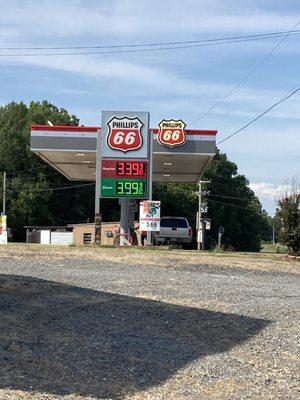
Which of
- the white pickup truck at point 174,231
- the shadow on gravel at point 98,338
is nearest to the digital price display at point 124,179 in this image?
the white pickup truck at point 174,231

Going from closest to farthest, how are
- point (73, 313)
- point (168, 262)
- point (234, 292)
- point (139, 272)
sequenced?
1. point (73, 313)
2. point (234, 292)
3. point (139, 272)
4. point (168, 262)

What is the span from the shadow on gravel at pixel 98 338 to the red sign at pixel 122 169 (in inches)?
597

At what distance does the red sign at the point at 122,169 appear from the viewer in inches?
1040

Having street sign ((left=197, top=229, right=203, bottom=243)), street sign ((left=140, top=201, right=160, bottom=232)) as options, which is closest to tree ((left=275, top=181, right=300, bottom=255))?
street sign ((left=140, top=201, right=160, bottom=232))

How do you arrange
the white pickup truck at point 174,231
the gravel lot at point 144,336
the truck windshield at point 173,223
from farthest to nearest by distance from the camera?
the truck windshield at point 173,223
the white pickup truck at point 174,231
the gravel lot at point 144,336

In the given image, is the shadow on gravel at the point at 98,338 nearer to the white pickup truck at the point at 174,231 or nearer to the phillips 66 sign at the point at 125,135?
the phillips 66 sign at the point at 125,135

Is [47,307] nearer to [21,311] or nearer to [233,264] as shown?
[21,311]

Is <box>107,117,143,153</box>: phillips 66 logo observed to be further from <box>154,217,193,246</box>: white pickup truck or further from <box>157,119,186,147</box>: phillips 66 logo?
<box>154,217,193,246</box>: white pickup truck

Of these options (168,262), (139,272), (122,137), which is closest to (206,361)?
(139,272)

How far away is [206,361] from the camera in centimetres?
730

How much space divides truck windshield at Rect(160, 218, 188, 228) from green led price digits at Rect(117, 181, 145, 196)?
7414mm

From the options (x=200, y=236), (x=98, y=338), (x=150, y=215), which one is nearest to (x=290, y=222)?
(x=150, y=215)

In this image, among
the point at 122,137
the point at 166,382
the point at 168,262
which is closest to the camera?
the point at 166,382

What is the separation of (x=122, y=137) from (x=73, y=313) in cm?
1819
